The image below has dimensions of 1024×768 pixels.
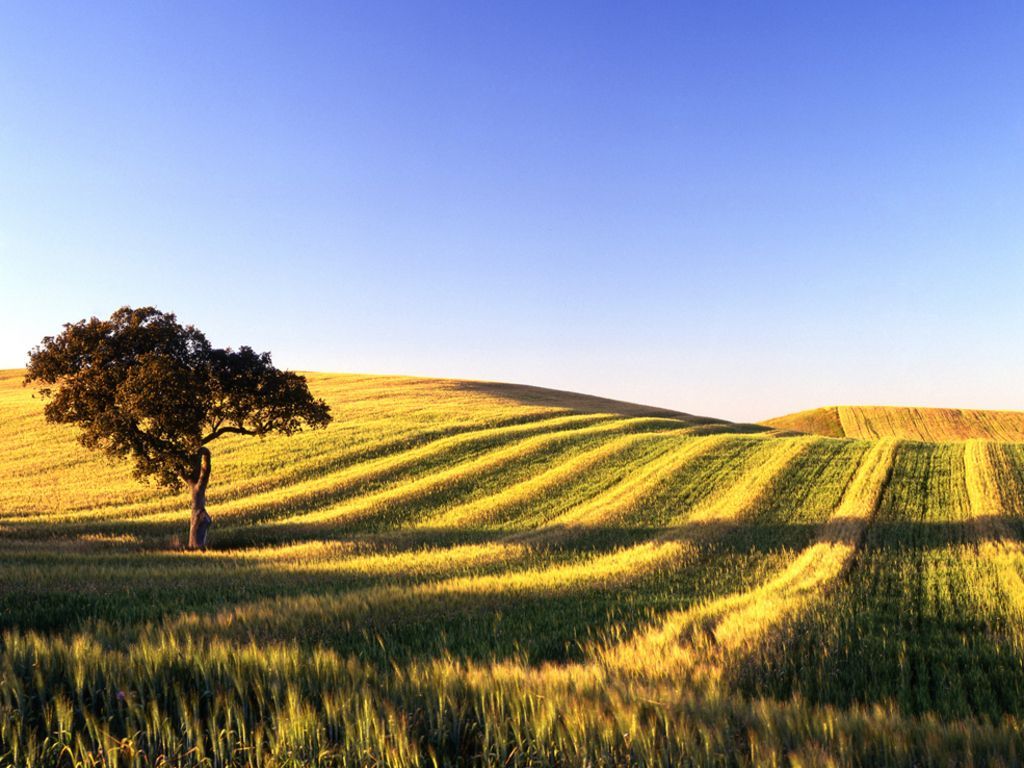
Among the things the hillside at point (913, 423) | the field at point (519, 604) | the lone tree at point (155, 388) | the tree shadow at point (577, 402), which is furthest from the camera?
the hillside at point (913, 423)

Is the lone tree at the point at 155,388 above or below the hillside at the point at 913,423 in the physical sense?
above

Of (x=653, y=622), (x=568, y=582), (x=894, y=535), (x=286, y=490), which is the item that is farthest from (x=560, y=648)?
(x=286, y=490)

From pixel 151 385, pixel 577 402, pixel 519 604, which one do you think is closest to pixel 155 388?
pixel 151 385

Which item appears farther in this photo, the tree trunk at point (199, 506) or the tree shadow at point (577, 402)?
the tree shadow at point (577, 402)

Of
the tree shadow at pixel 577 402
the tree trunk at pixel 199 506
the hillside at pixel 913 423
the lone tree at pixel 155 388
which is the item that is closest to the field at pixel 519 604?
the tree trunk at pixel 199 506

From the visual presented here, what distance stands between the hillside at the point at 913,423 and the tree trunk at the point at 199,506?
6320 centimetres

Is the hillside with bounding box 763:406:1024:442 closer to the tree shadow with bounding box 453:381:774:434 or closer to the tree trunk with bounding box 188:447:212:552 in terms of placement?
the tree shadow with bounding box 453:381:774:434

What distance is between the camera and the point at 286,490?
30219 mm

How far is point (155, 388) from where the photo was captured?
2144 centimetres

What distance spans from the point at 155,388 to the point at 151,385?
154 millimetres

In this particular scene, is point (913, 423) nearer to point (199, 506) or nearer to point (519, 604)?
point (199, 506)

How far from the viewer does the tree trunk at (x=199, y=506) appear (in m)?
21.8

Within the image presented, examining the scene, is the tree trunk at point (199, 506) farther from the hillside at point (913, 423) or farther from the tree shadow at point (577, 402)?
the hillside at point (913, 423)

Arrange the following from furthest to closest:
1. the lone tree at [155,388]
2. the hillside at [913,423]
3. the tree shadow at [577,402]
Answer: the hillside at [913,423]
the tree shadow at [577,402]
the lone tree at [155,388]
